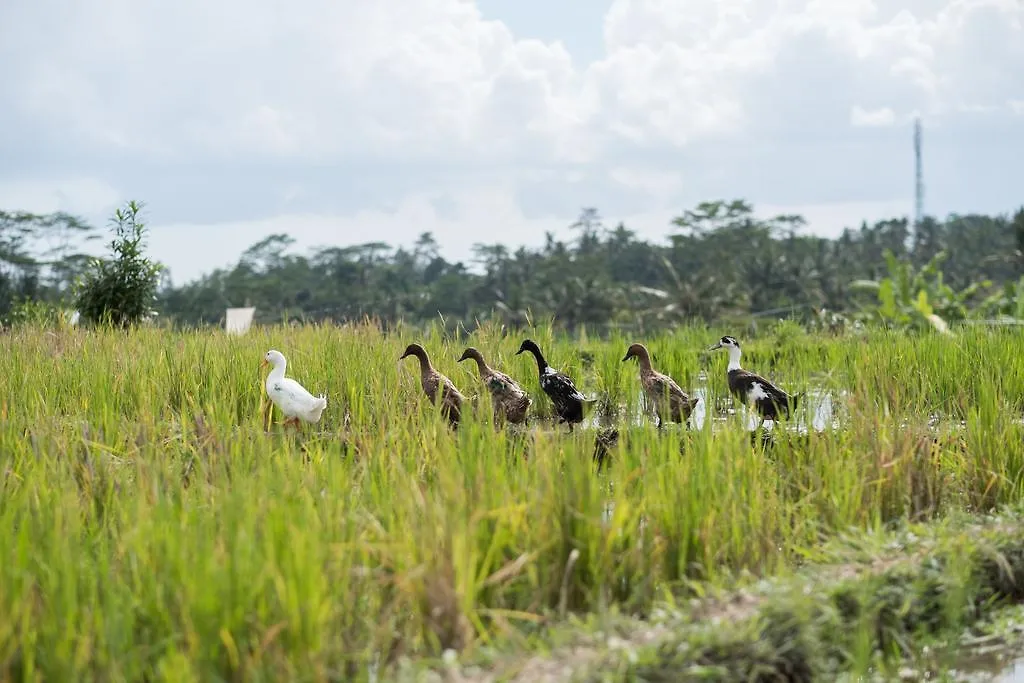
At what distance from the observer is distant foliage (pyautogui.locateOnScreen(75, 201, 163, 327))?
604 inches

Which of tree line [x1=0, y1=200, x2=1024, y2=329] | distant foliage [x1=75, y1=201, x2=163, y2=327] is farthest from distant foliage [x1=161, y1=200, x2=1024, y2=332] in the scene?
distant foliage [x1=75, y1=201, x2=163, y2=327]

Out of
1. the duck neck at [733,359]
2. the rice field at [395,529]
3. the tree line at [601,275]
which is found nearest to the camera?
the rice field at [395,529]

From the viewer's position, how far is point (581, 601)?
3.68 m

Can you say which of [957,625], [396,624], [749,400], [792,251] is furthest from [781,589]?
[792,251]

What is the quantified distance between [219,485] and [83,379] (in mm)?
4273

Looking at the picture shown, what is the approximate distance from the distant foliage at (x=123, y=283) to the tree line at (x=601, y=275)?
25.3 meters

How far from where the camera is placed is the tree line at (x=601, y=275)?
47625mm

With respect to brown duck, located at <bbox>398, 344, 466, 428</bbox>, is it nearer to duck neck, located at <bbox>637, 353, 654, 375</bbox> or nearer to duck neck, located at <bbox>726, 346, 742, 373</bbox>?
duck neck, located at <bbox>637, 353, 654, 375</bbox>

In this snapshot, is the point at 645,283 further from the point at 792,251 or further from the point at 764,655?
the point at 764,655

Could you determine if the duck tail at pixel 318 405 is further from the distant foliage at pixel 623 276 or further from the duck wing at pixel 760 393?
the distant foliage at pixel 623 276

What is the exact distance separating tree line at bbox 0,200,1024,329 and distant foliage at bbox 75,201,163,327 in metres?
25.3

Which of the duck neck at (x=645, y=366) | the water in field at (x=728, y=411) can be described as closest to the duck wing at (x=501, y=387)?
the water in field at (x=728, y=411)

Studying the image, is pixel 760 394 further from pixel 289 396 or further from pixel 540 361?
pixel 289 396

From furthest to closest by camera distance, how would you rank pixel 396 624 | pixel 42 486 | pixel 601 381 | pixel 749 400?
pixel 601 381
pixel 749 400
pixel 42 486
pixel 396 624
